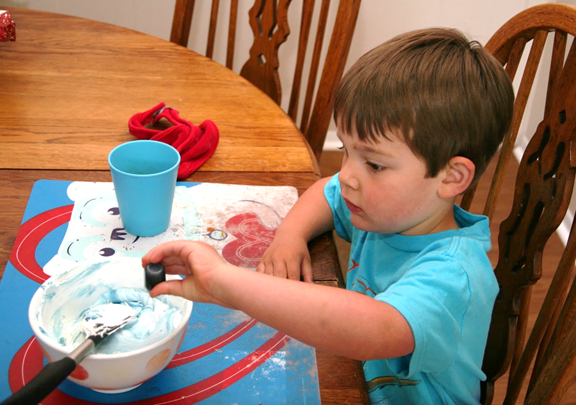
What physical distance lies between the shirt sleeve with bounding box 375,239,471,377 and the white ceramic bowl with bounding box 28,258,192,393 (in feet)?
0.86

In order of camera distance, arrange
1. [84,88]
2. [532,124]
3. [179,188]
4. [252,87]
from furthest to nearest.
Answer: [532,124]
[252,87]
[84,88]
[179,188]

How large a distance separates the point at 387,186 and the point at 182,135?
433mm

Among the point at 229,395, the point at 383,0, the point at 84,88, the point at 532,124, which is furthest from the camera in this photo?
the point at 532,124

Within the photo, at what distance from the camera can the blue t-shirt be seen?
684 millimetres

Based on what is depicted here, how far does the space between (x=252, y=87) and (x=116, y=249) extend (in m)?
0.60

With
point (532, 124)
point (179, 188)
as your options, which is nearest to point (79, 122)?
point (179, 188)

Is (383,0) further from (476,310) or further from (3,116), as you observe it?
(476,310)

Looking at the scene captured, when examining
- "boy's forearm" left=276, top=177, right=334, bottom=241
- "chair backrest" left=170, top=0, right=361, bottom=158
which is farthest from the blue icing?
"chair backrest" left=170, top=0, right=361, bottom=158

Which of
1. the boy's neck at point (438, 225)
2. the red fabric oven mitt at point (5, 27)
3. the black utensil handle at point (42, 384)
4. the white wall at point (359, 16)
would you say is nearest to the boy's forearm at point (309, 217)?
the boy's neck at point (438, 225)

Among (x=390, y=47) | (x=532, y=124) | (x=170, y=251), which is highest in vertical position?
(x=390, y=47)

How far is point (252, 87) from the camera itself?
1295 mm

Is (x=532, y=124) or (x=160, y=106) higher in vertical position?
(x=160, y=106)

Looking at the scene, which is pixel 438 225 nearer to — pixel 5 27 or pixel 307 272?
pixel 307 272

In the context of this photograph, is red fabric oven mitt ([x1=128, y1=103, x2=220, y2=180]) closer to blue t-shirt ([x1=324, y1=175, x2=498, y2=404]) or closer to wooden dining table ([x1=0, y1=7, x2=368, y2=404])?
wooden dining table ([x1=0, y1=7, x2=368, y2=404])
